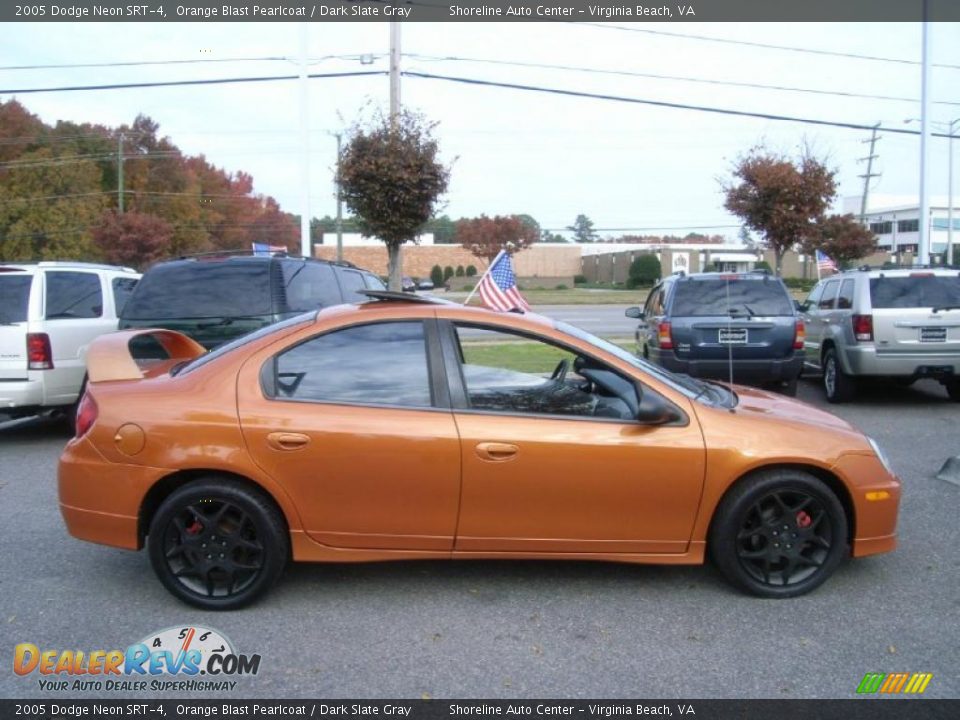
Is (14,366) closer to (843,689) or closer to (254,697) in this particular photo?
(254,697)

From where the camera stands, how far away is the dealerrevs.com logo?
3385mm

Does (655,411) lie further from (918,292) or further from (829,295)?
(829,295)

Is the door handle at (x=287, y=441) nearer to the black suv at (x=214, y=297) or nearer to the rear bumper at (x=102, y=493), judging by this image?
the rear bumper at (x=102, y=493)

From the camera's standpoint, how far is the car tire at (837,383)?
394 inches

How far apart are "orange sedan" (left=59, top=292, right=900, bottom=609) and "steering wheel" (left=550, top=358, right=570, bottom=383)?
0.40 m

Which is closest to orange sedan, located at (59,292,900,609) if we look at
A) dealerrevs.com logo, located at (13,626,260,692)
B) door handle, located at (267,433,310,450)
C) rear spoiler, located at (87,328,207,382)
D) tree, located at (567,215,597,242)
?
door handle, located at (267,433,310,450)

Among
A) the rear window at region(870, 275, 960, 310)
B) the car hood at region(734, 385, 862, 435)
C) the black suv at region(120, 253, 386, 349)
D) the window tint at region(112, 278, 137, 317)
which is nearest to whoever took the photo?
the car hood at region(734, 385, 862, 435)

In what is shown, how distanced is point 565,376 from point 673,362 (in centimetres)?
Result: 542

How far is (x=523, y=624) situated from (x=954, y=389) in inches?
345

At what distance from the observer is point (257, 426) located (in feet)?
12.9

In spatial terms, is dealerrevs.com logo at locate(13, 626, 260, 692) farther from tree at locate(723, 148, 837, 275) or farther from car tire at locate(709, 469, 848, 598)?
tree at locate(723, 148, 837, 275)

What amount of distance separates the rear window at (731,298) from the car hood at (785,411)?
16.7 feet

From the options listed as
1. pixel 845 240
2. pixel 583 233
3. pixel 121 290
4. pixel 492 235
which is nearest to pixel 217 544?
pixel 121 290
